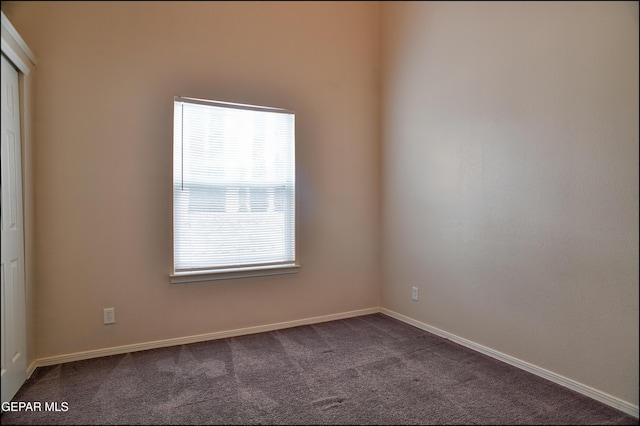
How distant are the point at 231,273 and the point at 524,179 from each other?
2409 millimetres

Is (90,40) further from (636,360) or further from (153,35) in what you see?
(636,360)

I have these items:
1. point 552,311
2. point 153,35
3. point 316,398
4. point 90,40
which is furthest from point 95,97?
point 552,311

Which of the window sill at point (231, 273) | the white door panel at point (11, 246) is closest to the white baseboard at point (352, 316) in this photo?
the white door panel at point (11, 246)

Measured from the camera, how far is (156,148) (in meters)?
2.88

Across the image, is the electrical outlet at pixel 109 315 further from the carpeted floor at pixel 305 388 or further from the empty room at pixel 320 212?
the carpeted floor at pixel 305 388

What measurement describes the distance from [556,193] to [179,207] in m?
2.74

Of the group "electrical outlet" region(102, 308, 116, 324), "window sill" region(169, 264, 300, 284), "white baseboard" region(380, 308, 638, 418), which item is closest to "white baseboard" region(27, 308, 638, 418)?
"white baseboard" region(380, 308, 638, 418)

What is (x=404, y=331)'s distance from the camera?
322 cm

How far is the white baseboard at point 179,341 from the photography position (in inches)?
102

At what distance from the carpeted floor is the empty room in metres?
0.02

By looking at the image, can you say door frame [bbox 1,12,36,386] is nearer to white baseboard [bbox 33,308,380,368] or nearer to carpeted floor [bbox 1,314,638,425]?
white baseboard [bbox 33,308,380,368]

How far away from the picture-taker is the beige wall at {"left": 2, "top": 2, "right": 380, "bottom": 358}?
8.53ft

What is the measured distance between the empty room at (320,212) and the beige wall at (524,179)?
0.5 inches

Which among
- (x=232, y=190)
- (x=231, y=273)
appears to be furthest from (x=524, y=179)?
(x=231, y=273)
